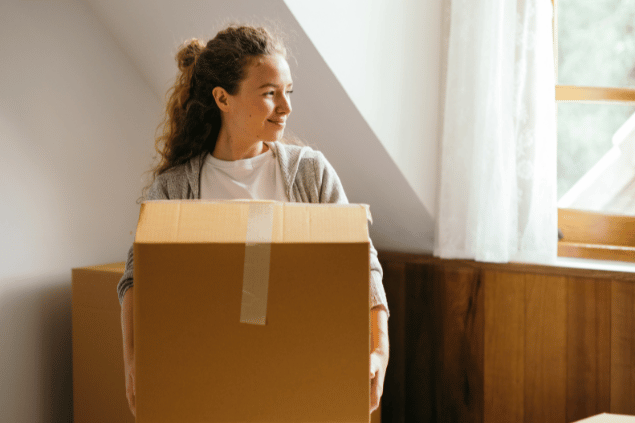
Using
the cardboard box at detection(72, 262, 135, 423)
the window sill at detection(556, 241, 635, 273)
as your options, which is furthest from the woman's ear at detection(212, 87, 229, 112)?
the window sill at detection(556, 241, 635, 273)

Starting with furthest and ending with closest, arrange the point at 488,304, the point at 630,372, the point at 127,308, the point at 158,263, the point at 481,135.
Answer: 1. the point at 488,304
2. the point at 481,135
3. the point at 630,372
4. the point at 127,308
5. the point at 158,263

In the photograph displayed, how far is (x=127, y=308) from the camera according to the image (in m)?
1.06

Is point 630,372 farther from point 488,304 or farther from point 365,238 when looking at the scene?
point 365,238

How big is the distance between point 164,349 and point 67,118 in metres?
1.48

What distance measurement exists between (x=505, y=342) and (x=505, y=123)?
2.40ft

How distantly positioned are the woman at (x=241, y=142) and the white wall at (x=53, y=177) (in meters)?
0.86

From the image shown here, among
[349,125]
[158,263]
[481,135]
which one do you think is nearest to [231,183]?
[158,263]

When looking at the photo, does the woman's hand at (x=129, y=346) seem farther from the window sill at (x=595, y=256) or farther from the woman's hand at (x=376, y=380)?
the window sill at (x=595, y=256)

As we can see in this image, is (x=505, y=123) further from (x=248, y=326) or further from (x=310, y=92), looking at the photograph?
(x=248, y=326)

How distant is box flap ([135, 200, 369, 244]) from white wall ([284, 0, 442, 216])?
0.98 meters

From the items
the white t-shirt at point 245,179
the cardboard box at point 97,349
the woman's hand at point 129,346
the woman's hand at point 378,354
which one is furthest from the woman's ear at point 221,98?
the cardboard box at point 97,349

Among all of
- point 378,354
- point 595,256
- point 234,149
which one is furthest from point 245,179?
point 595,256

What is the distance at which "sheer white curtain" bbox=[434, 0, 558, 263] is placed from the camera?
1.74m

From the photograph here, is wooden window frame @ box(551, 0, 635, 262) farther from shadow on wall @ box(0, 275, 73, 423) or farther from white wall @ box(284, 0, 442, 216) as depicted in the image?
shadow on wall @ box(0, 275, 73, 423)
